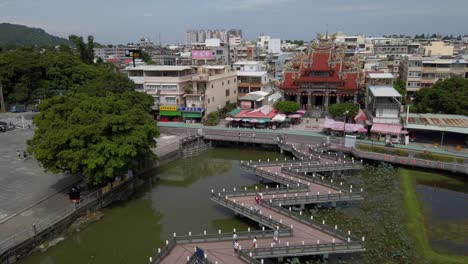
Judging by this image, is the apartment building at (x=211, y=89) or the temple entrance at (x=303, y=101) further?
the temple entrance at (x=303, y=101)

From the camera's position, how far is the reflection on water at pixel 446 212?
26.0 meters

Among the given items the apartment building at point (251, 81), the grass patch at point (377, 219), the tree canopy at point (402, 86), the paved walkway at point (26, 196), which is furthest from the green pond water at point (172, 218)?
the tree canopy at point (402, 86)

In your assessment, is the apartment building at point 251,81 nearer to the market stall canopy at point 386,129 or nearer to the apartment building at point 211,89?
the apartment building at point 211,89

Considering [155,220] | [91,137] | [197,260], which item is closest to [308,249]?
[197,260]

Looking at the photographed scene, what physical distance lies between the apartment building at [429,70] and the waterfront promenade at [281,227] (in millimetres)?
41345

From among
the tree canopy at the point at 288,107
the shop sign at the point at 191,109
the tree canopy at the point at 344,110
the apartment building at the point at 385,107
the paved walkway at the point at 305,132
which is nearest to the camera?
the paved walkway at the point at 305,132

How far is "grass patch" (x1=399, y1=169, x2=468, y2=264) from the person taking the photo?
23.8 meters

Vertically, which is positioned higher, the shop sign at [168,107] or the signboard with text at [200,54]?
the signboard with text at [200,54]

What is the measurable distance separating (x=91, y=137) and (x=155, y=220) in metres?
9.33

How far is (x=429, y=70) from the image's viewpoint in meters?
69.3

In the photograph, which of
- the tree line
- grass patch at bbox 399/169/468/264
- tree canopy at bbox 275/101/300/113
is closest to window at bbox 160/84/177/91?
tree canopy at bbox 275/101/300/113

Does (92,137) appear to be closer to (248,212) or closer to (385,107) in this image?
(248,212)

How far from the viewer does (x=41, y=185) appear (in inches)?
1335

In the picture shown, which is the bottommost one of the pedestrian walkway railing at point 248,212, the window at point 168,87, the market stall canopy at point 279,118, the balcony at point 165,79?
the pedestrian walkway railing at point 248,212
